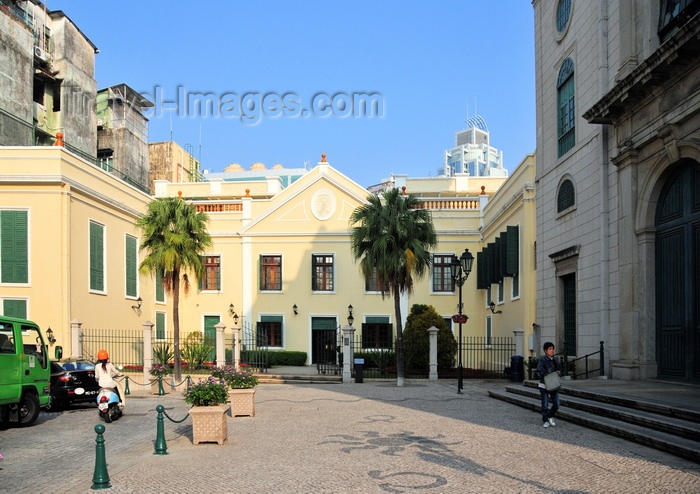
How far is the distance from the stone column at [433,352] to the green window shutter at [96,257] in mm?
14469

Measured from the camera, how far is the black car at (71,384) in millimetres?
18141

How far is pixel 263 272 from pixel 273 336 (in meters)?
3.60

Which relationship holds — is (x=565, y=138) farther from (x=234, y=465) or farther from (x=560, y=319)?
(x=234, y=465)

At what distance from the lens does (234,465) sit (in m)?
9.99

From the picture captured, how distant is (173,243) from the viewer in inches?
1063

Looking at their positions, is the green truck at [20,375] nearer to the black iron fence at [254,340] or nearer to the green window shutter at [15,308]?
the green window shutter at [15,308]

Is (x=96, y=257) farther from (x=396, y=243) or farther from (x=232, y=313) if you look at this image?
(x=396, y=243)

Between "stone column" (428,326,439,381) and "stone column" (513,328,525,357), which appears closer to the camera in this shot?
"stone column" (513,328,525,357)

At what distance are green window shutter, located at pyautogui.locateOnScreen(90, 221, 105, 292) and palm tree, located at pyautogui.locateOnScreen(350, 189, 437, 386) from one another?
11.6 m

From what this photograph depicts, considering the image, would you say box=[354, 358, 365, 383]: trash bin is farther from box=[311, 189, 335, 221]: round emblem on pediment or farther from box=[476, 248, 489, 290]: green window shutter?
box=[311, 189, 335, 221]: round emblem on pediment

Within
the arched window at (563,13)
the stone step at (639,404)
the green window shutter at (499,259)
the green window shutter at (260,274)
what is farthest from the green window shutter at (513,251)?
the green window shutter at (260,274)

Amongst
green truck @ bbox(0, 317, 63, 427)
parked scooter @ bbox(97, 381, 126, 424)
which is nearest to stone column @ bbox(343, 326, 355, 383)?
parked scooter @ bbox(97, 381, 126, 424)

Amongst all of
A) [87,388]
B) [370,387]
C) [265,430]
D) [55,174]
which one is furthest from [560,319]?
[55,174]

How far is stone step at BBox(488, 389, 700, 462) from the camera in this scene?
385 inches
